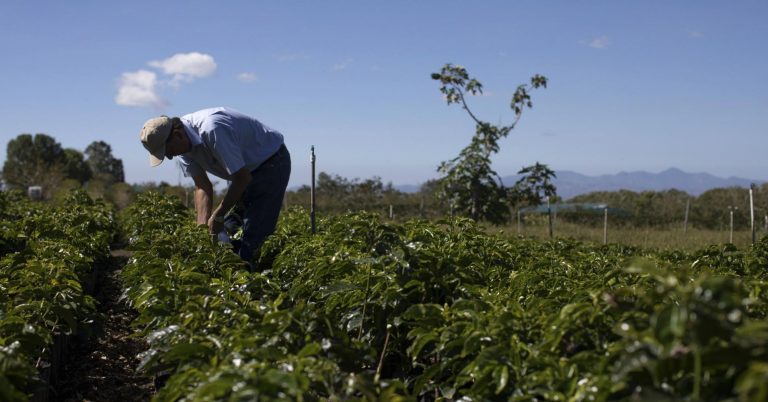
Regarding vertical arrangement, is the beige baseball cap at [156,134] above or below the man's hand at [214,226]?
above

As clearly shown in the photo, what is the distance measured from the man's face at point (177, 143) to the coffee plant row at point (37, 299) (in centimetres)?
93

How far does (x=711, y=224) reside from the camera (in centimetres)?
2231

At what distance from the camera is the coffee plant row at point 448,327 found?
5.26ft

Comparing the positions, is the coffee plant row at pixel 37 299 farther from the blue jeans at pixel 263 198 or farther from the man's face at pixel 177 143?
the blue jeans at pixel 263 198

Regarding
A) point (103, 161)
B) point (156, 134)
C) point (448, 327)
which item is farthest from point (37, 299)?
point (103, 161)

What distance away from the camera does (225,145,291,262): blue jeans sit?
5.32 m

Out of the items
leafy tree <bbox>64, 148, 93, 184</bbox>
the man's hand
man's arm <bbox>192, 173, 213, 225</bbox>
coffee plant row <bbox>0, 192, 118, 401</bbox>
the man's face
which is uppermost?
leafy tree <bbox>64, 148, 93, 184</bbox>

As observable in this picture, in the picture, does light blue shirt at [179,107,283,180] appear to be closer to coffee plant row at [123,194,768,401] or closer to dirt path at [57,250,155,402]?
coffee plant row at [123,194,768,401]

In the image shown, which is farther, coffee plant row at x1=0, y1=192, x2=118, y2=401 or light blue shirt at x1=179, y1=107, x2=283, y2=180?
light blue shirt at x1=179, y1=107, x2=283, y2=180

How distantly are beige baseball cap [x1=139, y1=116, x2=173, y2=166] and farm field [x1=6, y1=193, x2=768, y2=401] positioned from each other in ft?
2.19

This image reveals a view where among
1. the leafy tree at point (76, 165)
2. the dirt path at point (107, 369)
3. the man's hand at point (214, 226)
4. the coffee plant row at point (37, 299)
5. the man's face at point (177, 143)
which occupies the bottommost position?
the dirt path at point (107, 369)

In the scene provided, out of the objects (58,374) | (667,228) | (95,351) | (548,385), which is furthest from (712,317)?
(667,228)

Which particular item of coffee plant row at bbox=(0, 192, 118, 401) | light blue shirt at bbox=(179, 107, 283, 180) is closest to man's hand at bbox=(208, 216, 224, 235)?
light blue shirt at bbox=(179, 107, 283, 180)

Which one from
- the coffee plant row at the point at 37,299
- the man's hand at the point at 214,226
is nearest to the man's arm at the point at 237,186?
the man's hand at the point at 214,226
